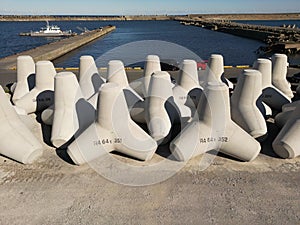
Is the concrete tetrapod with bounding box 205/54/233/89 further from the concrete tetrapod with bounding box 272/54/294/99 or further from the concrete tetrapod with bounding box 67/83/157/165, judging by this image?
the concrete tetrapod with bounding box 67/83/157/165

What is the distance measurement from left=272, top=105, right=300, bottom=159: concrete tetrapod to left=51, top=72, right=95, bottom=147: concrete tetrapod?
4719 millimetres

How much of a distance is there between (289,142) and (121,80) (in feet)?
17.0

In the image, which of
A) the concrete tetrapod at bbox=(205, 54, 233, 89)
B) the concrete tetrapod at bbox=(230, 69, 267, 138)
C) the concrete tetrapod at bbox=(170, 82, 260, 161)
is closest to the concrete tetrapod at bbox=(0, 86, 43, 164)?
the concrete tetrapod at bbox=(170, 82, 260, 161)

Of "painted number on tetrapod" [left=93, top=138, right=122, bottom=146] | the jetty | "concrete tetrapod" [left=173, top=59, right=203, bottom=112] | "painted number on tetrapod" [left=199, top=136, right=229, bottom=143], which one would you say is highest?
"concrete tetrapod" [left=173, top=59, right=203, bottom=112]

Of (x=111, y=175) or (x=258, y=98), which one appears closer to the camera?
(x=111, y=175)

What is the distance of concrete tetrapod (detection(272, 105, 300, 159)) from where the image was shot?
6.30 meters

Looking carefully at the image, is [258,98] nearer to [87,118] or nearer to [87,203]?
[87,118]

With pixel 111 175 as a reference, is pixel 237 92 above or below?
above

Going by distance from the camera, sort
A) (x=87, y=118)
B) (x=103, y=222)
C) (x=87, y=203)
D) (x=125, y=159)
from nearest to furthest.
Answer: (x=103, y=222) < (x=87, y=203) < (x=125, y=159) < (x=87, y=118)

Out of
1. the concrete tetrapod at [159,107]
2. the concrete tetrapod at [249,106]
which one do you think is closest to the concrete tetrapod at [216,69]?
the concrete tetrapod at [249,106]

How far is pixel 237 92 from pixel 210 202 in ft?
11.9

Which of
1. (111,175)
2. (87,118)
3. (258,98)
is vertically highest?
(258,98)

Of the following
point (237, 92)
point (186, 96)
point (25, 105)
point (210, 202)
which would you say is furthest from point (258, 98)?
point (25, 105)

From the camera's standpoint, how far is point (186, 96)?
894 cm
